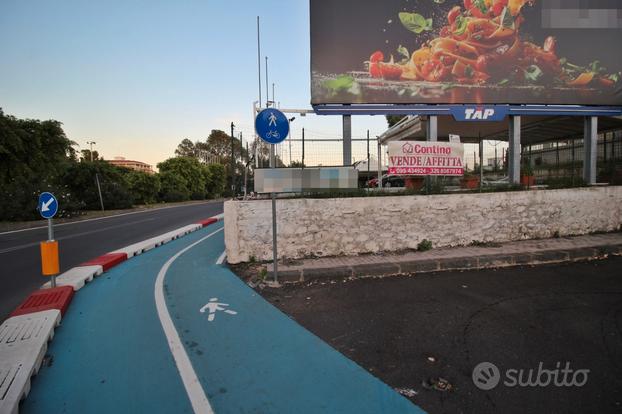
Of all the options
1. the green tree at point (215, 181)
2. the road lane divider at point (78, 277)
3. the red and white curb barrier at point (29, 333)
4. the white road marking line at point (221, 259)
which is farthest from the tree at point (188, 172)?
the red and white curb barrier at point (29, 333)

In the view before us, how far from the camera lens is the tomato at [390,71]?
29.6 ft

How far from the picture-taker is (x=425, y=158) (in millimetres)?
8039

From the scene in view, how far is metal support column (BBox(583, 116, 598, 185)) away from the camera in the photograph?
33.9ft

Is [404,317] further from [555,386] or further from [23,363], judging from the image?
[23,363]

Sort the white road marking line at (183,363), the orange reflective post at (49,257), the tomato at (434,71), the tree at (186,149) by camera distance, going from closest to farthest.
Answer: the white road marking line at (183,363)
the orange reflective post at (49,257)
the tomato at (434,71)
the tree at (186,149)

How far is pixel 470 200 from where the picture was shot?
7953mm

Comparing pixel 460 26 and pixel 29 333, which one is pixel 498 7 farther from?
pixel 29 333

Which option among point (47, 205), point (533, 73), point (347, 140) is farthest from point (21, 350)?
point (533, 73)

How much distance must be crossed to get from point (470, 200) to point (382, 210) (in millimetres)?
2337

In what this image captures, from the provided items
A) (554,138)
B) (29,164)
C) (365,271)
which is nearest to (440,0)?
(365,271)
